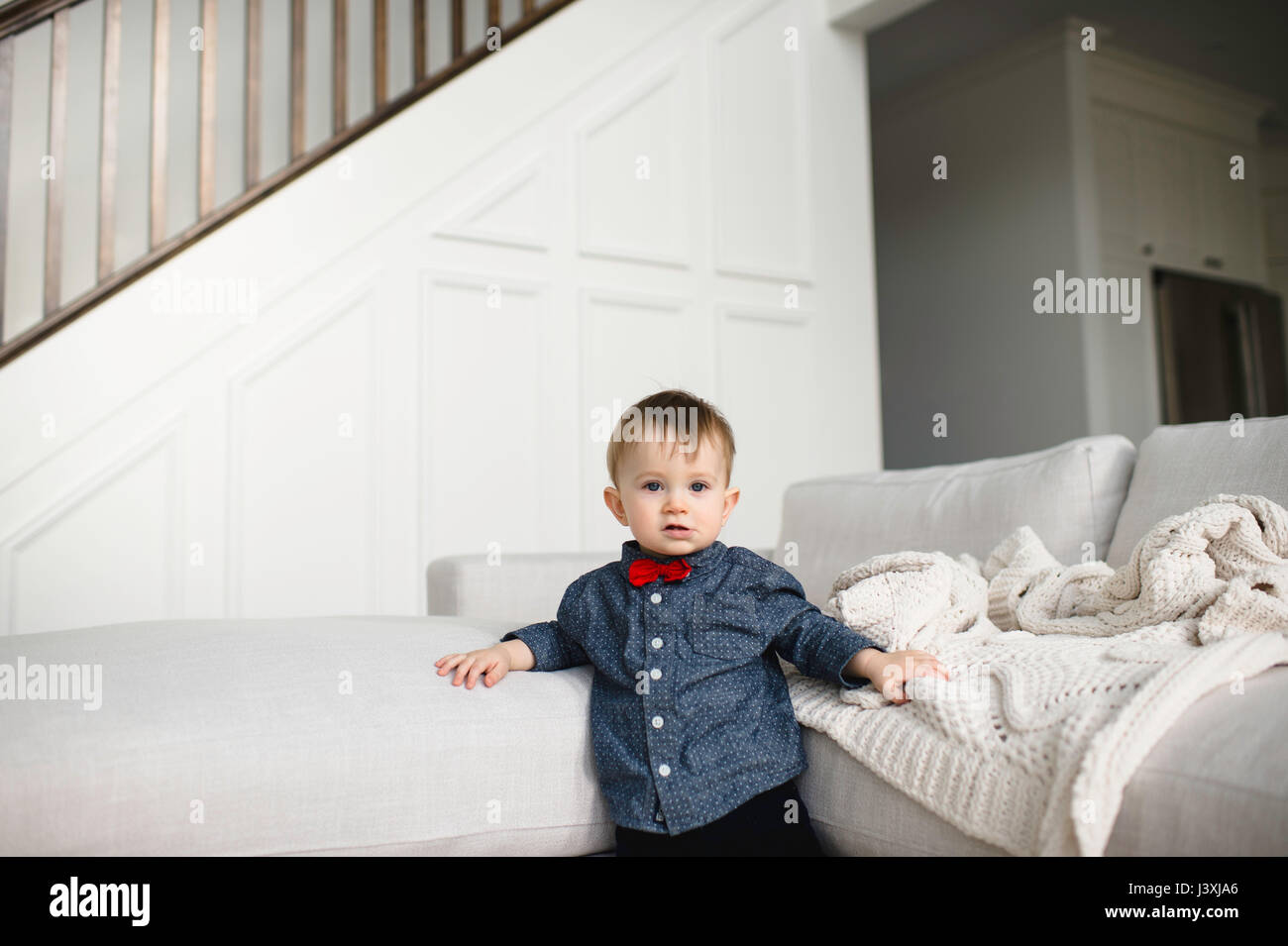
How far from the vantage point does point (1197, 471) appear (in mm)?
1379

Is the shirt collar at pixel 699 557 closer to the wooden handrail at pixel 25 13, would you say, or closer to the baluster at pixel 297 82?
the baluster at pixel 297 82

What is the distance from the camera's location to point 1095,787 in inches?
32.0

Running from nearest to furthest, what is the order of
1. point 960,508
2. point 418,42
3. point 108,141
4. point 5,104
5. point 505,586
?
1. point 960,508
2. point 505,586
3. point 5,104
4. point 108,141
5. point 418,42

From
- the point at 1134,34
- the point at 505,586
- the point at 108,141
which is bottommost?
the point at 505,586

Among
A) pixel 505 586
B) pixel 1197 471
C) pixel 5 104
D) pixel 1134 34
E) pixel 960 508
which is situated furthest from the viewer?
pixel 1134 34

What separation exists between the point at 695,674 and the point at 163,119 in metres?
2.20

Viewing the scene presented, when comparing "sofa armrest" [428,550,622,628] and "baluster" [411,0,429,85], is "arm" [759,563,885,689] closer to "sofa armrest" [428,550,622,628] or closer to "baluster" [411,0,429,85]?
"sofa armrest" [428,550,622,628]

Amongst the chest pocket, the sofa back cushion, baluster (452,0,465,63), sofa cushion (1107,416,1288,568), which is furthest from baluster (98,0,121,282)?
sofa cushion (1107,416,1288,568)

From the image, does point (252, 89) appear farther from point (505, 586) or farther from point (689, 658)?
point (689, 658)

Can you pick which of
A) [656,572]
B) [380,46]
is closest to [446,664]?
[656,572]

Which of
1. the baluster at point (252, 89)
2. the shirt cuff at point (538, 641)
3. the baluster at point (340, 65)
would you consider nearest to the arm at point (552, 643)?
the shirt cuff at point (538, 641)

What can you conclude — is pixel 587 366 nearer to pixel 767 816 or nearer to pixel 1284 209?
pixel 767 816

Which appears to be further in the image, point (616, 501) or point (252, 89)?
point (252, 89)

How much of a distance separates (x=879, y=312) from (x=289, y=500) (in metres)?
3.52
